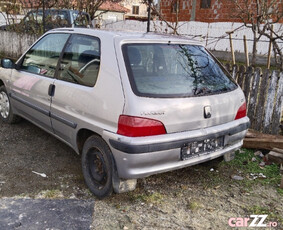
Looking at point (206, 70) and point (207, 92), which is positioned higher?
point (206, 70)

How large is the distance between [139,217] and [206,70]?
1701 mm

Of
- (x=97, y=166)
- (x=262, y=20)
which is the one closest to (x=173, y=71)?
(x=97, y=166)

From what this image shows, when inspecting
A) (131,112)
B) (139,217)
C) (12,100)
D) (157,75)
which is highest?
(157,75)

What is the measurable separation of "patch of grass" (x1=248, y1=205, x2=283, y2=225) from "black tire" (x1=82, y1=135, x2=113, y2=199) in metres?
1.47

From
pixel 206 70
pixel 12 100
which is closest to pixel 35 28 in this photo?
pixel 12 100

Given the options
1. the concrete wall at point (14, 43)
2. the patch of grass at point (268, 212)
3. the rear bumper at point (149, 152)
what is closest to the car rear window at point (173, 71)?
the rear bumper at point (149, 152)

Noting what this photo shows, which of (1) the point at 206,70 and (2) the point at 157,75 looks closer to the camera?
(2) the point at 157,75

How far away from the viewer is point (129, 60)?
2869 mm

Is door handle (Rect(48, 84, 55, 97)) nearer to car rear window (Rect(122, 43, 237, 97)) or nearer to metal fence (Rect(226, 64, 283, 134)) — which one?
car rear window (Rect(122, 43, 237, 97))

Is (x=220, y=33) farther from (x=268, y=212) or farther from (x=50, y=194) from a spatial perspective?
(x=50, y=194)

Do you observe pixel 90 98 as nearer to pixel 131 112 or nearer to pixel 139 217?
pixel 131 112

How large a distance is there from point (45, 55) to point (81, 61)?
3.05 ft

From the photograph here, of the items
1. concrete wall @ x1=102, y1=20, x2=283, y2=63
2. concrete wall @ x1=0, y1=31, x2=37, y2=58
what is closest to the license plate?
concrete wall @ x1=0, y1=31, x2=37, y2=58

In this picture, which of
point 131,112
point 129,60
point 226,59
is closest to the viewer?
point 131,112
